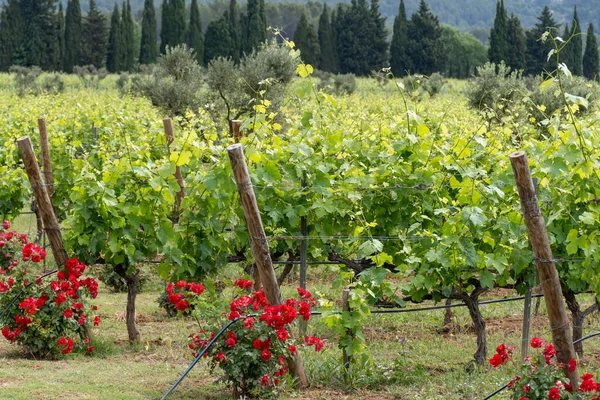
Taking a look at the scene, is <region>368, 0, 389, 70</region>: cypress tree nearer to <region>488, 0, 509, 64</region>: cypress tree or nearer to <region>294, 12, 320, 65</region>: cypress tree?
<region>294, 12, 320, 65</region>: cypress tree

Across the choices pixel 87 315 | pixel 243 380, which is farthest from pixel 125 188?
pixel 243 380

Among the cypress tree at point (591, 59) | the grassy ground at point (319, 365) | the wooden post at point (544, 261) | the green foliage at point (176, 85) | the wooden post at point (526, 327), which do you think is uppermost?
the cypress tree at point (591, 59)

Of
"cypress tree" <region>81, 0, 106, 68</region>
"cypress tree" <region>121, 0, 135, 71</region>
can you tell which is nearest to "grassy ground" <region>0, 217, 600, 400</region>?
"cypress tree" <region>121, 0, 135, 71</region>

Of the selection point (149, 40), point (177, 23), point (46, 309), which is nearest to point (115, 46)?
point (149, 40)

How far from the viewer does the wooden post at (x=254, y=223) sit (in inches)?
213

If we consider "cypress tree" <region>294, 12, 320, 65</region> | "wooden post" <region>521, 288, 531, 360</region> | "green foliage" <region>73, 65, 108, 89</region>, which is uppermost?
"cypress tree" <region>294, 12, 320, 65</region>

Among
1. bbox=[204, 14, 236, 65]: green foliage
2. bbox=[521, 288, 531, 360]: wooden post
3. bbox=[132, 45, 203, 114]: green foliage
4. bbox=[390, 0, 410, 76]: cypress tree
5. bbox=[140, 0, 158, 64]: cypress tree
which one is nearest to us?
bbox=[521, 288, 531, 360]: wooden post

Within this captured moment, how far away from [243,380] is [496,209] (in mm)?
2136

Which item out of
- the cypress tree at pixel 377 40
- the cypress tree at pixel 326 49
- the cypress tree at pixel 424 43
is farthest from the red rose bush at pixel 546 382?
the cypress tree at pixel 377 40

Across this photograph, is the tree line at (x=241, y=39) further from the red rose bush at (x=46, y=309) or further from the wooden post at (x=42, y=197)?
the red rose bush at (x=46, y=309)

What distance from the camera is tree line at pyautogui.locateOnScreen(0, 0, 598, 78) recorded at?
1981 inches

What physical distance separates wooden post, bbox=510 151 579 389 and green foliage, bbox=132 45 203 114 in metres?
15.1

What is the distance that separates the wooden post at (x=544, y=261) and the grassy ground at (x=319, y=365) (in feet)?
3.14

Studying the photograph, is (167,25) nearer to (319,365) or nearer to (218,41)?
(218,41)
